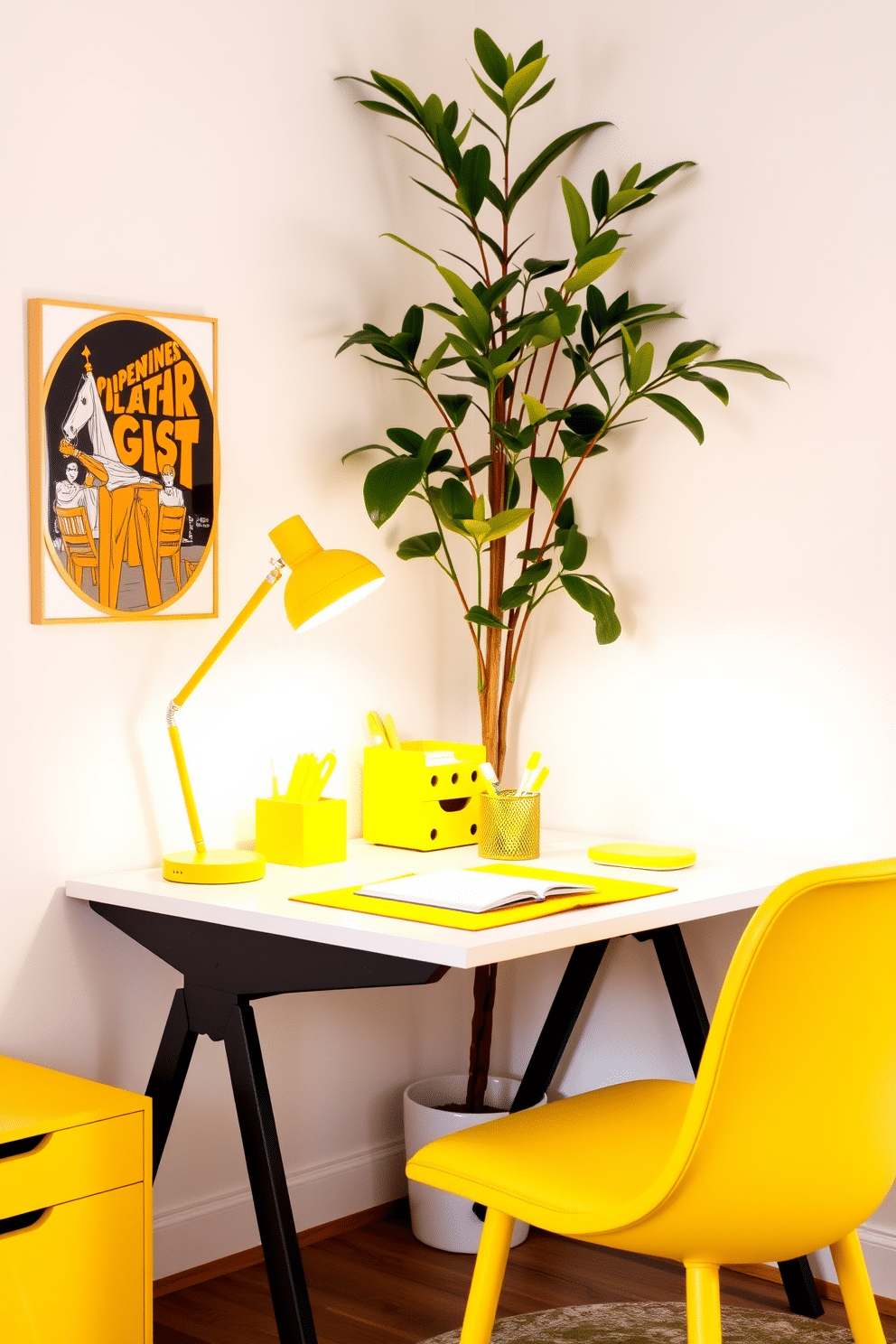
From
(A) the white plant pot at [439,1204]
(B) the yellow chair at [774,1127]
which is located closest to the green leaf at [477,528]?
(A) the white plant pot at [439,1204]

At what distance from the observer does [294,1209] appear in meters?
2.67

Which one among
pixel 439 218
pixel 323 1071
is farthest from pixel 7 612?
pixel 439 218

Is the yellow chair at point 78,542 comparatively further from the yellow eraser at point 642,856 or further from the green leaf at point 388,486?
the yellow eraser at point 642,856

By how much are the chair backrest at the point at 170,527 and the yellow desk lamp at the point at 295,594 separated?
0.73 feet

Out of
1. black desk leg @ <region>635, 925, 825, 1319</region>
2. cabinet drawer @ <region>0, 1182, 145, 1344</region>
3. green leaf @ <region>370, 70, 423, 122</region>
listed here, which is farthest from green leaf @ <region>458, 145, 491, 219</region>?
cabinet drawer @ <region>0, 1182, 145, 1344</region>

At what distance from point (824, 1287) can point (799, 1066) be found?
1181 millimetres

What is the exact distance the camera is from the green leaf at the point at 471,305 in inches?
98.9

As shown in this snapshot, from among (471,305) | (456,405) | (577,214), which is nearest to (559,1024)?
(456,405)

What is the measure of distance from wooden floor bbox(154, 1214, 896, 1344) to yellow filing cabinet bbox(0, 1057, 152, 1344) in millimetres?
453

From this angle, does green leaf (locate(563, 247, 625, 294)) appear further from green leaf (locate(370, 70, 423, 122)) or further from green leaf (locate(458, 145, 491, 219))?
green leaf (locate(370, 70, 423, 122))

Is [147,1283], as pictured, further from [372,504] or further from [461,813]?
[372,504]

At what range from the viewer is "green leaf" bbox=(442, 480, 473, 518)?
260cm

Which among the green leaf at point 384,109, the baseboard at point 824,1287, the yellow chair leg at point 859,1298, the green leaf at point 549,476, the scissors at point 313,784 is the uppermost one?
the green leaf at point 384,109

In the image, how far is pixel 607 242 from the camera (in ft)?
8.16
